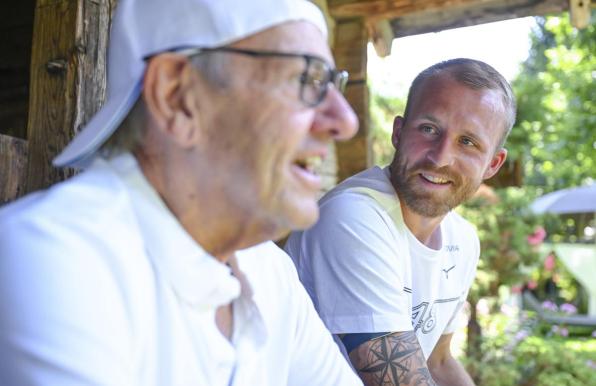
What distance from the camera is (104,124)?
1.17 m

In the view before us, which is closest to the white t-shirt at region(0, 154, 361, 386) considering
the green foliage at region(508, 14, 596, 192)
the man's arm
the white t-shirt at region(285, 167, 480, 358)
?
the white t-shirt at region(285, 167, 480, 358)

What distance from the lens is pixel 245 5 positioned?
1159mm

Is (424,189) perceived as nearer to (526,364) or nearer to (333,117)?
(333,117)

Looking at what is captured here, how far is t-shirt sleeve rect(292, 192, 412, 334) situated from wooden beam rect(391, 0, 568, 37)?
252 centimetres

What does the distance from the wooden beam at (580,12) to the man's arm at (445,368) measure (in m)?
2.21

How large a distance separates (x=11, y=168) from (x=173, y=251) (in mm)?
1057

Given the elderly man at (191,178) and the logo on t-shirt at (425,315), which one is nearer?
the elderly man at (191,178)

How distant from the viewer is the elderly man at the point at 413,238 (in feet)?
6.05

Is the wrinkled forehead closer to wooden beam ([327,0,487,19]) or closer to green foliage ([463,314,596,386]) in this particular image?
wooden beam ([327,0,487,19])

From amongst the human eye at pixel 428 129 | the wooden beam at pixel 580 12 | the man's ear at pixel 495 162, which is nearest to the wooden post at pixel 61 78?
the human eye at pixel 428 129

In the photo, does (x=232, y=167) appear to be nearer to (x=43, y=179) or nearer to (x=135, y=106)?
(x=135, y=106)

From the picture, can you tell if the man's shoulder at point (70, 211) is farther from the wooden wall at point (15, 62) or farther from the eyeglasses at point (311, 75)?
the wooden wall at point (15, 62)

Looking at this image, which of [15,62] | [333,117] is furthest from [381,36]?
[333,117]

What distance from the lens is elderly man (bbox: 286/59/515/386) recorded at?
6.05ft
